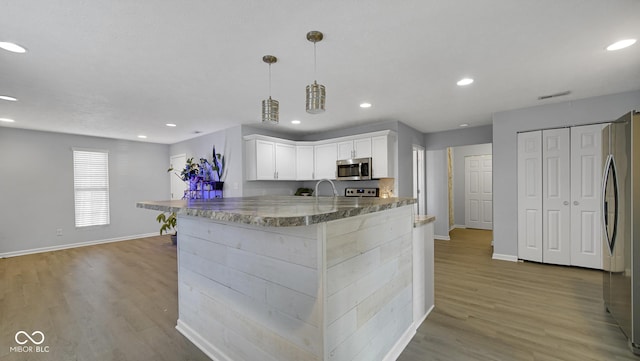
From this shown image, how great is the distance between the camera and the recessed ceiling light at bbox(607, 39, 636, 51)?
215 centimetres

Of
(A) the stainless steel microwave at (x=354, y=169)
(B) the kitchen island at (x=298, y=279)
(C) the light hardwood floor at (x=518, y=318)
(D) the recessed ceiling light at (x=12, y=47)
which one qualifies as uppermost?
(D) the recessed ceiling light at (x=12, y=47)

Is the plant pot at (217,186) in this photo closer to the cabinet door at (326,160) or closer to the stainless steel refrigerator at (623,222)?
the cabinet door at (326,160)

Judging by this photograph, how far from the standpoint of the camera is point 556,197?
3.89m

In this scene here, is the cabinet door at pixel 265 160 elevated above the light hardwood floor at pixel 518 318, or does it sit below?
above

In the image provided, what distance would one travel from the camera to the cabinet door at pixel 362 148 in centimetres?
477

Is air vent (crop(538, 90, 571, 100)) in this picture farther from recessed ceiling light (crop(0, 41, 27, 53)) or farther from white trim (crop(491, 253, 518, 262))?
recessed ceiling light (crop(0, 41, 27, 53))

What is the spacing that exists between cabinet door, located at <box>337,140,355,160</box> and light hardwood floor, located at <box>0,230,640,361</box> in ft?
7.86

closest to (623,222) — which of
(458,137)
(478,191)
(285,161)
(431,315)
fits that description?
(431,315)

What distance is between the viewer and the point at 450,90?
10.6ft

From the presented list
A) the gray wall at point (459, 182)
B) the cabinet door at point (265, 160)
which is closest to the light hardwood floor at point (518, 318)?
the cabinet door at point (265, 160)

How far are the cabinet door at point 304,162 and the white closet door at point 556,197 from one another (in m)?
3.92

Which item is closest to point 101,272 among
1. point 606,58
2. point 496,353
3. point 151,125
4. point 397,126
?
point 151,125

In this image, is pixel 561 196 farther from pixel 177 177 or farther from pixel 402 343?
pixel 177 177

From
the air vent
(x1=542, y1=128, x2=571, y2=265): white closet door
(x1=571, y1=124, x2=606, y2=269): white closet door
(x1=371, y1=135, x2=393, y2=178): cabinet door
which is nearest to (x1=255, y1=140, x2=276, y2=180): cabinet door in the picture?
(x1=371, y1=135, x2=393, y2=178): cabinet door
